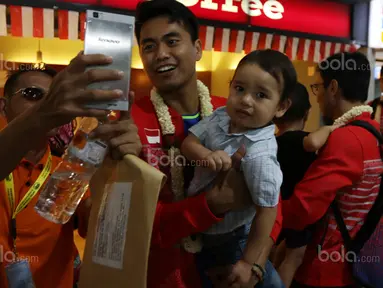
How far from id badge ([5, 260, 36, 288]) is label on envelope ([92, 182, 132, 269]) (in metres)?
0.50

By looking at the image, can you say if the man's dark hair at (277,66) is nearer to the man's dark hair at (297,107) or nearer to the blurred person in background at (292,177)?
the blurred person in background at (292,177)

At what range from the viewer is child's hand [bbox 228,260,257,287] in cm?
127

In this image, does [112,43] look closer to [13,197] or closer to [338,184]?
[13,197]

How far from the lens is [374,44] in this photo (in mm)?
4867

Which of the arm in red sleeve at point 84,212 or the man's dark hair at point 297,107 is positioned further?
the man's dark hair at point 297,107

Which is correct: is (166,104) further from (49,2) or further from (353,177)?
(49,2)

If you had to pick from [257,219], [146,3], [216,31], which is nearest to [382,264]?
[257,219]

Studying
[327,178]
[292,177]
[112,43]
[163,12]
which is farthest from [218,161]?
[292,177]

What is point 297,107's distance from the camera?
2328mm

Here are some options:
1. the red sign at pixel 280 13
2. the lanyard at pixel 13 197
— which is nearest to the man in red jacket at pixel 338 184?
the lanyard at pixel 13 197

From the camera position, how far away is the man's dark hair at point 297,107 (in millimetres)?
2301

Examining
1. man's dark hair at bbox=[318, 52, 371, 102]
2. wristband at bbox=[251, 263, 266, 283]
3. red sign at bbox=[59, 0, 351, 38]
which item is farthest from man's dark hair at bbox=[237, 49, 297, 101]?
red sign at bbox=[59, 0, 351, 38]

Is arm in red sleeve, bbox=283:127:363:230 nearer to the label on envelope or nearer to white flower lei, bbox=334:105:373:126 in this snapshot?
white flower lei, bbox=334:105:373:126

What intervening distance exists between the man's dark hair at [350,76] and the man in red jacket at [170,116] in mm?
792
